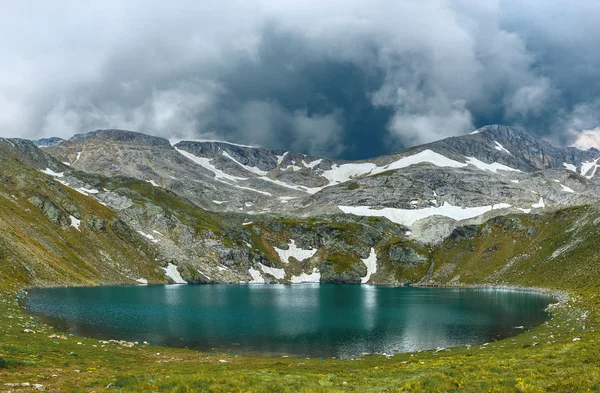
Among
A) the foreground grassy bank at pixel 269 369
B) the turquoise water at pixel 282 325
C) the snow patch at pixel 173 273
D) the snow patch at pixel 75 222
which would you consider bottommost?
the snow patch at pixel 173 273

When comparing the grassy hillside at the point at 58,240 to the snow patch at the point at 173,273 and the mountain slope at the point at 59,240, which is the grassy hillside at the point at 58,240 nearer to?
the mountain slope at the point at 59,240

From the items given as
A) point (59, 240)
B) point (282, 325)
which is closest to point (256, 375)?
point (282, 325)

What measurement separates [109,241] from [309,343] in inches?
6052

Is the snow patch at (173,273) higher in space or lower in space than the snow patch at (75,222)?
lower

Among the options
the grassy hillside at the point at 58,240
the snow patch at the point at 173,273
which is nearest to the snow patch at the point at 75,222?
the grassy hillside at the point at 58,240

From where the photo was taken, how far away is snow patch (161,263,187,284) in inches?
7475

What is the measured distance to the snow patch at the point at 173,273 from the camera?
189875mm

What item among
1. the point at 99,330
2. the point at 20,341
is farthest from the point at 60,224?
the point at 20,341

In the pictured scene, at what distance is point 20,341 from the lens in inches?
1433

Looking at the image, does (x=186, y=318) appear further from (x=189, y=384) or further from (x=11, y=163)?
(x=11, y=163)

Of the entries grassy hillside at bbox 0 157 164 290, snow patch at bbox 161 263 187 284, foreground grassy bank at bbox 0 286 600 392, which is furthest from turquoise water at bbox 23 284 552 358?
snow patch at bbox 161 263 187 284

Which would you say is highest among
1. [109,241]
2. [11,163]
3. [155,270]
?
[11,163]

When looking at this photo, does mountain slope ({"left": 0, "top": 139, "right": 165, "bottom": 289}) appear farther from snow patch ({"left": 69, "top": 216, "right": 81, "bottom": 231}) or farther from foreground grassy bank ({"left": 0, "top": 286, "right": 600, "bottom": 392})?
foreground grassy bank ({"left": 0, "top": 286, "right": 600, "bottom": 392})

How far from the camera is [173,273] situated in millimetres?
192625
